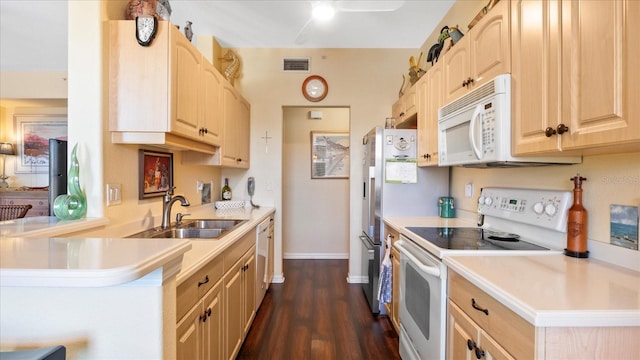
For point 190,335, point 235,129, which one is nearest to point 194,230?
point 190,335

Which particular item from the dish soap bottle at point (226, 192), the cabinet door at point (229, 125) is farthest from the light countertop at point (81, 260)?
the dish soap bottle at point (226, 192)

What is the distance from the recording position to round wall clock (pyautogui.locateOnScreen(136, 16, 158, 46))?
1576 mm

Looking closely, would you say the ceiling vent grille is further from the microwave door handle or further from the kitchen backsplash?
the kitchen backsplash

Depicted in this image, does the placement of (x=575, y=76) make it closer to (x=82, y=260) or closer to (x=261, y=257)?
(x=82, y=260)

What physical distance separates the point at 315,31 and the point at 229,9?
89 centimetres

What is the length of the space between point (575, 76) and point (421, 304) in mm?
1297

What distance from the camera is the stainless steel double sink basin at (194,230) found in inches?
73.0

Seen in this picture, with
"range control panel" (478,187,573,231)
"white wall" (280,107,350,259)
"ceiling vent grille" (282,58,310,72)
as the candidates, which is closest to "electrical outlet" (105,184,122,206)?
"range control panel" (478,187,573,231)

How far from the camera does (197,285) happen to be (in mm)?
1282

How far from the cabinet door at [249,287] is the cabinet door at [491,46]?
6.33 feet

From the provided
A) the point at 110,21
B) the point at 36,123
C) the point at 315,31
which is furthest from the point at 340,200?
the point at 36,123

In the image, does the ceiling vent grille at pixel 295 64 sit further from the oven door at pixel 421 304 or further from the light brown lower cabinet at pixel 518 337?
the light brown lower cabinet at pixel 518 337

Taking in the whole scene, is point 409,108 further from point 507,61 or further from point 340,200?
point 340,200

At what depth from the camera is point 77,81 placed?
154 centimetres
